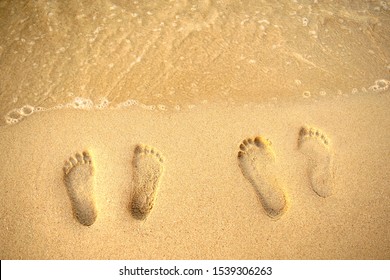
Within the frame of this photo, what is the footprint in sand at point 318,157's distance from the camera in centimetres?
194

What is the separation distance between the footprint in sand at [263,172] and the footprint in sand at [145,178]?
0.45 m

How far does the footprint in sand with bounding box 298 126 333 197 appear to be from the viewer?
194cm

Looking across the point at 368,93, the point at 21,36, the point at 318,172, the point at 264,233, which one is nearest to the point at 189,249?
the point at 264,233

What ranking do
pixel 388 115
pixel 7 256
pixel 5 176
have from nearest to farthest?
pixel 7 256, pixel 5 176, pixel 388 115

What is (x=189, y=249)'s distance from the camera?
6.01 ft

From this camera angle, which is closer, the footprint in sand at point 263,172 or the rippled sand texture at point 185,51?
the footprint in sand at point 263,172

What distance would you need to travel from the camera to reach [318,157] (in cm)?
200

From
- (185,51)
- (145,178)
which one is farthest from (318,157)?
(185,51)

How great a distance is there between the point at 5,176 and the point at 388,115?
2.12 meters

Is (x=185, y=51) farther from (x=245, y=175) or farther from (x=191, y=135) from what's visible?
(x=245, y=175)

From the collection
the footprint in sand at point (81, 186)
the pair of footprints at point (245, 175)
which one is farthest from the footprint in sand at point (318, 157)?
the footprint in sand at point (81, 186)

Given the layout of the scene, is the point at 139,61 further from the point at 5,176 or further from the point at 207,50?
the point at 5,176

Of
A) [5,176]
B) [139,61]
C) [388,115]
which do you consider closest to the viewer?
[5,176]

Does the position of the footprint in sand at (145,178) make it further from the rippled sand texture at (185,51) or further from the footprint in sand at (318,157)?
the footprint in sand at (318,157)
